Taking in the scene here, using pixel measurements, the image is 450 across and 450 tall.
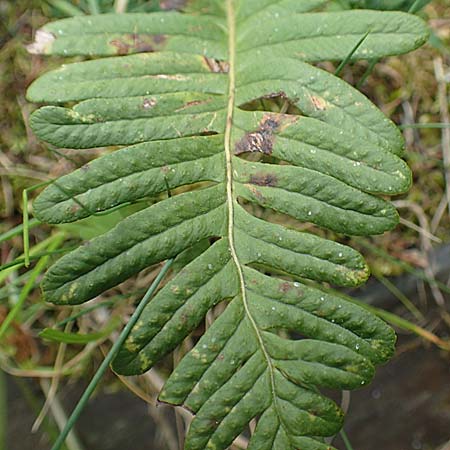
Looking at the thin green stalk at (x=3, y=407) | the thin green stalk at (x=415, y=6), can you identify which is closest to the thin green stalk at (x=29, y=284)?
the thin green stalk at (x=3, y=407)

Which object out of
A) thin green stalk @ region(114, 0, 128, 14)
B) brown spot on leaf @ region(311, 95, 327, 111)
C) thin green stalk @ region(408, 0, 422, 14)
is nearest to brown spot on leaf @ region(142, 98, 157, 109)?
brown spot on leaf @ region(311, 95, 327, 111)

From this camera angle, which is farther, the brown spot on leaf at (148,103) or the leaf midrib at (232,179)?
the brown spot on leaf at (148,103)

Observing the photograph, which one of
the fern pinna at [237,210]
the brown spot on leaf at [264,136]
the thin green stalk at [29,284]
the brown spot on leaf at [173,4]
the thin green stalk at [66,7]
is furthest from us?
the thin green stalk at [66,7]

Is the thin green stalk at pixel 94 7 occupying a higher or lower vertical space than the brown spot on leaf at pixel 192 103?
higher

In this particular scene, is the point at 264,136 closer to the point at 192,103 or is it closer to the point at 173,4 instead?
the point at 192,103

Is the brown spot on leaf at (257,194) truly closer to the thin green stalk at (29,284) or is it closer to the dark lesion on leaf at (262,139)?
the dark lesion on leaf at (262,139)

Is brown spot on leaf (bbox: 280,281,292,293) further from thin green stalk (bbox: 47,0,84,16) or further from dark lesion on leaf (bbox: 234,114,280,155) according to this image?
thin green stalk (bbox: 47,0,84,16)

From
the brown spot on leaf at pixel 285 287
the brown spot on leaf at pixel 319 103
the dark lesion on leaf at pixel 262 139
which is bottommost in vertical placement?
the brown spot on leaf at pixel 285 287

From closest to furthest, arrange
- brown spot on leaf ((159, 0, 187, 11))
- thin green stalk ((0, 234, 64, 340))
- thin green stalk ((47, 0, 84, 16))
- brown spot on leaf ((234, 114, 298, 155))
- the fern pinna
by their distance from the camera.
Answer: the fern pinna < brown spot on leaf ((234, 114, 298, 155)) < thin green stalk ((0, 234, 64, 340)) < brown spot on leaf ((159, 0, 187, 11)) < thin green stalk ((47, 0, 84, 16))

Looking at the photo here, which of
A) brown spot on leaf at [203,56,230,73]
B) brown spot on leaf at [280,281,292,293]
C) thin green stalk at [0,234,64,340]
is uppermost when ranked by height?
brown spot on leaf at [203,56,230,73]
